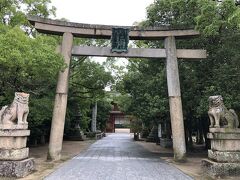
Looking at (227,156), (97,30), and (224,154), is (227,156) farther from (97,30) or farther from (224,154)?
(97,30)

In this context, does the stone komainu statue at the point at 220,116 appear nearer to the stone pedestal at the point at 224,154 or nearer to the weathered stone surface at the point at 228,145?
the stone pedestal at the point at 224,154

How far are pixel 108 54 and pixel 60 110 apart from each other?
3.96m

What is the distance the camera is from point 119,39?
15.9 m

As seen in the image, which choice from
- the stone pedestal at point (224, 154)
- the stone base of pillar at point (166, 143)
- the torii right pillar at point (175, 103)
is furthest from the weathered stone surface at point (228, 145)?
the stone base of pillar at point (166, 143)

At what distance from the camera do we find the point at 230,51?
14188mm

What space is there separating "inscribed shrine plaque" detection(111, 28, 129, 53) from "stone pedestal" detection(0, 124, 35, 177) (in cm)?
716

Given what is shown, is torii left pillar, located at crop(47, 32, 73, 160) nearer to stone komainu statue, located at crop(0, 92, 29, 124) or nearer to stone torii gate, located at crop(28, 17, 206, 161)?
stone torii gate, located at crop(28, 17, 206, 161)

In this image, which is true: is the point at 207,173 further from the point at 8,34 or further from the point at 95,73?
the point at 95,73

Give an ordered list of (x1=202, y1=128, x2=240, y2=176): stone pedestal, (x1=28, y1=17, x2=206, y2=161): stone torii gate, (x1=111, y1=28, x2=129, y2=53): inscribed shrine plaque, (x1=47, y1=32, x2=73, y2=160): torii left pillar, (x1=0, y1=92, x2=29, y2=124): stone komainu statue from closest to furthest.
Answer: (x1=202, y1=128, x2=240, y2=176): stone pedestal < (x1=0, y1=92, x2=29, y2=124): stone komainu statue < (x1=47, y1=32, x2=73, y2=160): torii left pillar < (x1=28, y1=17, x2=206, y2=161): stone torii gate < (x1=111, y1=28, x2=129, y2=53): inscribed shrine plaque

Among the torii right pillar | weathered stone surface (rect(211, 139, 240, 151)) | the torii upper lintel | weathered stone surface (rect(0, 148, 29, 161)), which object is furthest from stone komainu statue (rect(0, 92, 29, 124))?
the torii right pillar

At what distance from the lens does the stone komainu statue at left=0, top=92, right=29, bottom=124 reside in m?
10.5

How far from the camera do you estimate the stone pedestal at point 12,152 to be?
9812mm

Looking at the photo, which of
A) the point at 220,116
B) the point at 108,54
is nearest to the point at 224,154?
the point at 220,116

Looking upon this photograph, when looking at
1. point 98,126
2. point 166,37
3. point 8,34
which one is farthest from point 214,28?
point 98,126
